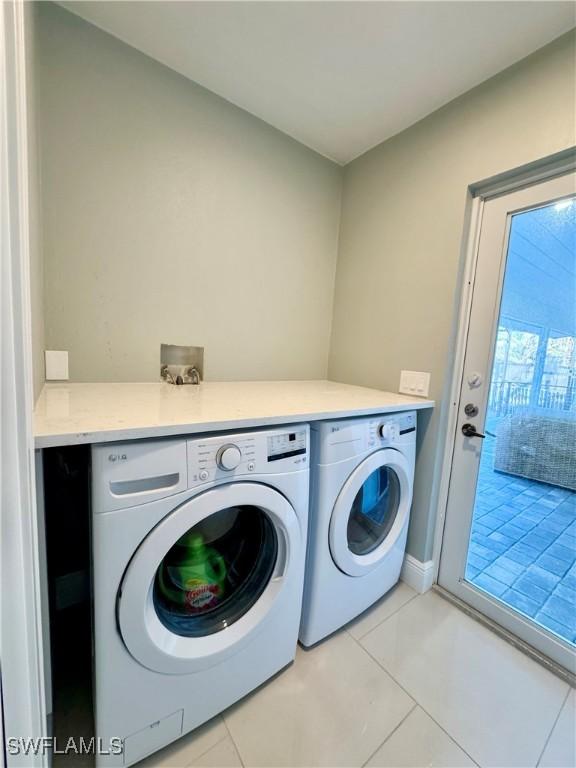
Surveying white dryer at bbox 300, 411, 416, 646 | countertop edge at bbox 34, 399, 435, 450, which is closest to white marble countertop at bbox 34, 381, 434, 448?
countertop edge at bbox 34, 399, 435, 450

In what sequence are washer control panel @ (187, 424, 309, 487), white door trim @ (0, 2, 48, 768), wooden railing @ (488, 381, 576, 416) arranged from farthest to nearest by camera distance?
wooden railing @ (488, 381, 576, 416) → washer control panel @ (187, 424, 309, 487) → white door trim @ (0, 2, 48, 768)

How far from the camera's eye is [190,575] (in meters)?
0.93

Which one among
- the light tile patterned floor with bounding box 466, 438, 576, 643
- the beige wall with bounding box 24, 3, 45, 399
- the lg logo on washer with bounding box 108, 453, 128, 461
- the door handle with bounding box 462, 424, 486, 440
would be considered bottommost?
the light tile patterned floor with bounding box 466, 438, 576, 643

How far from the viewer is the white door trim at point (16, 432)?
51 cm

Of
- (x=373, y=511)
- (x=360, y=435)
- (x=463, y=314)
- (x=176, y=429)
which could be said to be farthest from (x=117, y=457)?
(x=463, y=314)

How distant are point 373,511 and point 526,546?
0.65 metres

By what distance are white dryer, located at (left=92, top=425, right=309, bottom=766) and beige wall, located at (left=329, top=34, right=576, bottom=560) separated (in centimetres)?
90

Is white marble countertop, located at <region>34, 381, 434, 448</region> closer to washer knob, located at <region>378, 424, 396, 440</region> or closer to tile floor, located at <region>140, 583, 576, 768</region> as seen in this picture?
washer knob, located at <region>378, 424, 396, 440</region>

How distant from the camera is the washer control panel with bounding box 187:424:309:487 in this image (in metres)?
0.78

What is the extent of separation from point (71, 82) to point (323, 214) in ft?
4.30

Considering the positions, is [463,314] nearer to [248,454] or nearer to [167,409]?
[248,454]

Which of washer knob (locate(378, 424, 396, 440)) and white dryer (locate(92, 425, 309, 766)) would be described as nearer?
white dryer (locate(92, 425, 309, 766))

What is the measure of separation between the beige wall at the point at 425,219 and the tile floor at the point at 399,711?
445 mm

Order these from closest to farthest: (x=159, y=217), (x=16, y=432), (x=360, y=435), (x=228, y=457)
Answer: (x=16, y=432) < (x=228, y=457) < (x=360, y=435) < (x=159, y=217)
